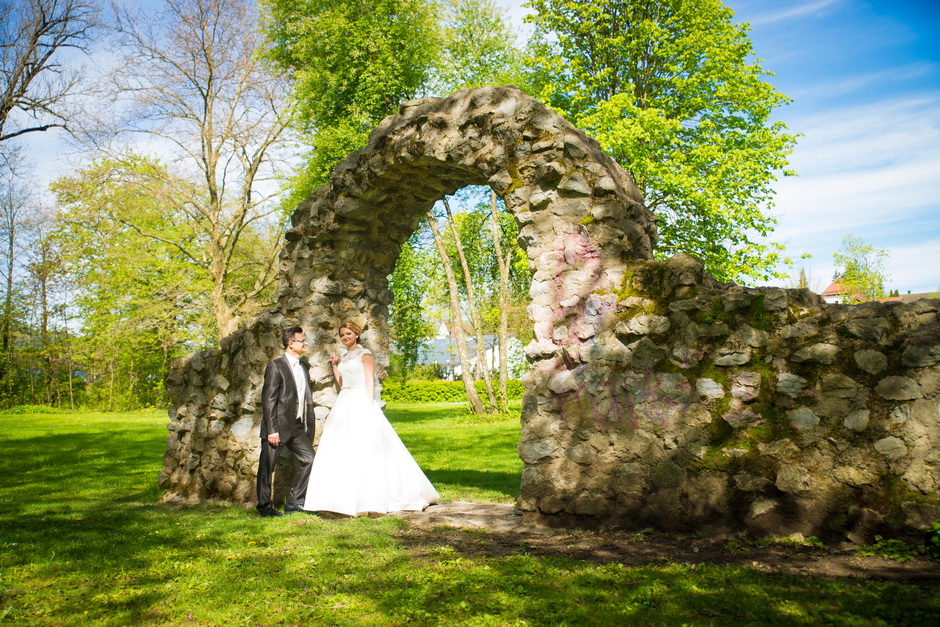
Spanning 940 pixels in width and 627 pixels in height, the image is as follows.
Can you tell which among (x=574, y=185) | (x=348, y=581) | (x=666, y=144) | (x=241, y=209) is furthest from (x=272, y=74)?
(x=348, y=581)

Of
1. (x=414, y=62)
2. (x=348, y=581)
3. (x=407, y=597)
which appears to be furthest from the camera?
(x=414, y=62)

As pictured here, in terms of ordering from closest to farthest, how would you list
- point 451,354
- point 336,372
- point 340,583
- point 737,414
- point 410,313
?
1. point 340,583
2. point 737,414
3. point 336,372
4. point 410,313
5. point 451,354

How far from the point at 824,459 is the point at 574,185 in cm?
312

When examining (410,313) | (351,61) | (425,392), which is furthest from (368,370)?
(410,313)

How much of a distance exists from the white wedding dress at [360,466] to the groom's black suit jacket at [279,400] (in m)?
0.41

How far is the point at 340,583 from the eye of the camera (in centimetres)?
414

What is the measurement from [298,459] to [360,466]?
0.83 meters

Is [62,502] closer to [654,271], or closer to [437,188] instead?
[437,188]

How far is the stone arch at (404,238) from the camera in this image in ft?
19.6

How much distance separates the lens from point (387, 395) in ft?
117

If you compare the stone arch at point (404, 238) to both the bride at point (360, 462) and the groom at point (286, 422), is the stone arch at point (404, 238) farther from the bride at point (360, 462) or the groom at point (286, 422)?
the bride at point (360, 462)

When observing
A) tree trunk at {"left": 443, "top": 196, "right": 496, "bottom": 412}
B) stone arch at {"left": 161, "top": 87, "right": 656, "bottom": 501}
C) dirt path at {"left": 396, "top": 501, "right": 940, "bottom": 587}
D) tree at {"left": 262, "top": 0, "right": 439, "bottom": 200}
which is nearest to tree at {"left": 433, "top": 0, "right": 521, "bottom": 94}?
tree at {"left": 262, "top": 0, "right": 439, "bottom": 200}

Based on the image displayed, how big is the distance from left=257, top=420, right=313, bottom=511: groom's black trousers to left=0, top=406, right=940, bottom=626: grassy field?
1.11ft

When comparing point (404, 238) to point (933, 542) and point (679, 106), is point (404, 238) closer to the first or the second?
point (933, 542)
